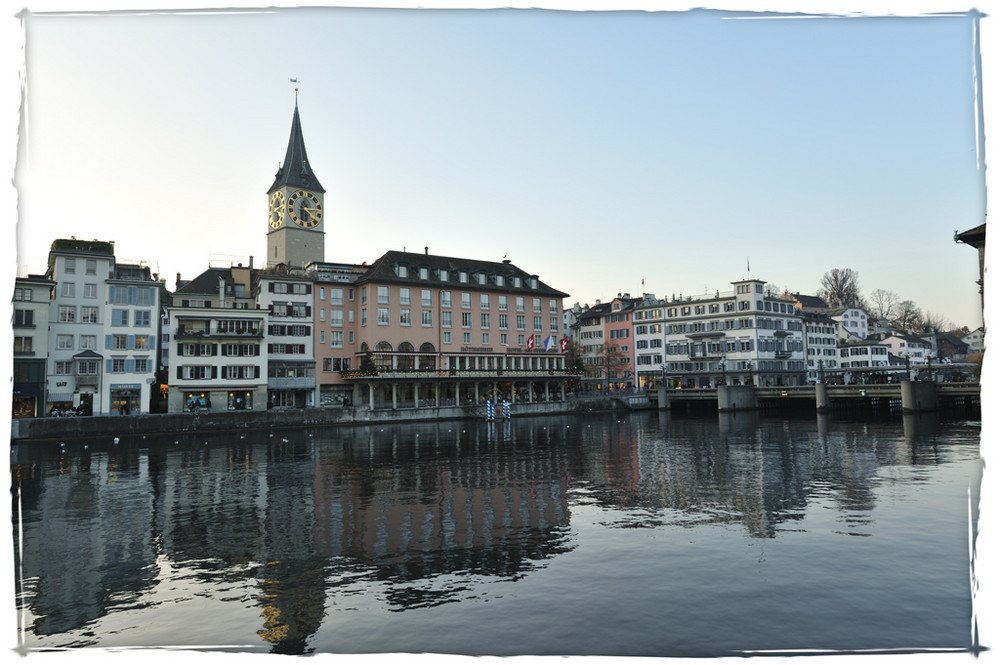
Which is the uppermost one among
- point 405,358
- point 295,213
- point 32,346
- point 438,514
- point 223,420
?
point 295,213

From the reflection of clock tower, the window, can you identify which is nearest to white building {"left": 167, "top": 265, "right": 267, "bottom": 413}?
the window

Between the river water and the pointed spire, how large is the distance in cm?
7713

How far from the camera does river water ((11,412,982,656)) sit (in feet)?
35.1

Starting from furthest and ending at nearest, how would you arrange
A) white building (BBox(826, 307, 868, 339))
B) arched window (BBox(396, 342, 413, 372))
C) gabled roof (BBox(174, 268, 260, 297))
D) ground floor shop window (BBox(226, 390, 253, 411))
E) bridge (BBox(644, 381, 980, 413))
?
white building (BBox(826, 307, 868, 339)) → arched window (BBox(396, 342, 413, 372)) → gabled roof (BBox(174, 268, 260, 297)) → ground floor shop window (BBox(226, 390, 253, 411)) → bridge (BBox(644, 381, 980, 413))

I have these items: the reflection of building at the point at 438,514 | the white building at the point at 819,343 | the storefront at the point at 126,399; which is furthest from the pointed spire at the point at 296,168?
the white building at the point at 819,343

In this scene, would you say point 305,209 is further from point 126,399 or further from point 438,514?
point 438,514

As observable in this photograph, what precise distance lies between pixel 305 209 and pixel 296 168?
7326 millimetres

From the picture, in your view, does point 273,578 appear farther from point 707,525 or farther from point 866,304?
point 866,304

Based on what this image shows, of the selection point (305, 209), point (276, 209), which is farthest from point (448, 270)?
point (276, 209)

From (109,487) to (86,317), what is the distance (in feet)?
149

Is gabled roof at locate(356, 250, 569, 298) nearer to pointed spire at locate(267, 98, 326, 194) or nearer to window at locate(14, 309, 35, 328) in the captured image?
pointed spire at locate(267, 98, 326, 194)

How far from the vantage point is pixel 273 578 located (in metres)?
14.1

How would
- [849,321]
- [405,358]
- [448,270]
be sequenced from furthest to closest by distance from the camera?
1. [849,321]
2. [448,270]
3. [405,358]

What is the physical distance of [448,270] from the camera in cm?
9362
